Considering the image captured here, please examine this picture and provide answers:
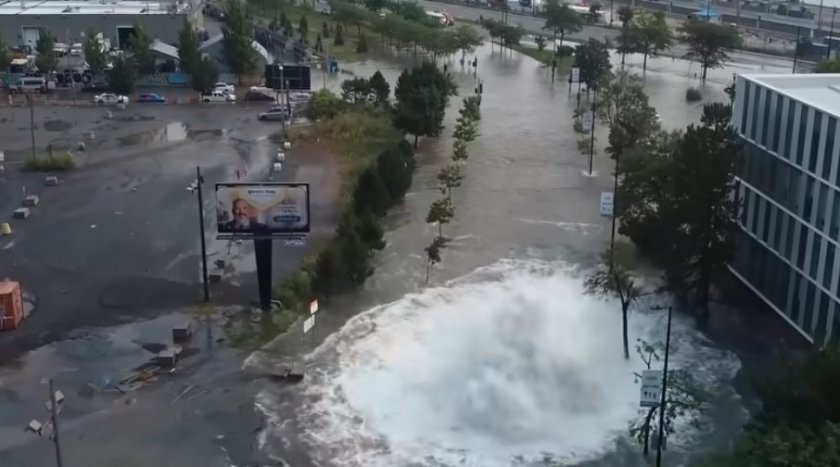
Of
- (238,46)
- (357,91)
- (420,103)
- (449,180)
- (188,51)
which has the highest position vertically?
(238,46)

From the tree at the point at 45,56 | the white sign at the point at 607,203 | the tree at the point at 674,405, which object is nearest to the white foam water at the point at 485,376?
the tree at the point at 674,405

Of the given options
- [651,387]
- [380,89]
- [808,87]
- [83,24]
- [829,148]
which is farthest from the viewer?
[83,24]

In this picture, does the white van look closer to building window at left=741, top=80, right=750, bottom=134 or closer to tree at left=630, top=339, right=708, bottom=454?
building window at left=741, top=80, right=750, bottom=134

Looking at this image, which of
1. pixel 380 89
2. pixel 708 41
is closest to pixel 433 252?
pixel 380 89

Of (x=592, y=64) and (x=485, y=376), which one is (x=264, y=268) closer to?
(x=485, y=376)

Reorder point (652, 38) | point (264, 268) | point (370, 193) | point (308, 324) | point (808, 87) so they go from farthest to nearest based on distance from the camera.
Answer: point (652, 38)
point (370, 193)
point (808, 87)
point (264, 268)
point (308, 324)

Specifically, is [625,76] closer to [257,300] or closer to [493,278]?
[493,278]

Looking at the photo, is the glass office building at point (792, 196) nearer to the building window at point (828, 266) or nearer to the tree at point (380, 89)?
the building window at point (828, 266)

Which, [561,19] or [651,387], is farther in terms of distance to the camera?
[561,19]
